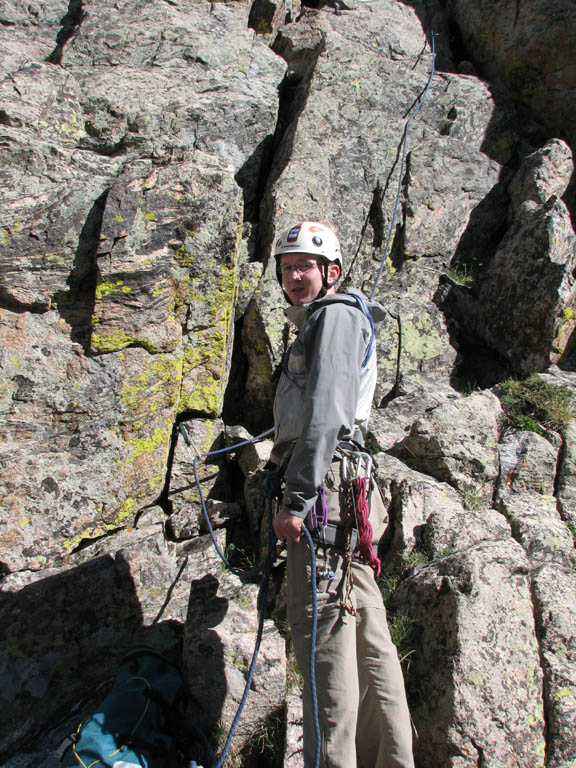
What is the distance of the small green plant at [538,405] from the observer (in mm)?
6469

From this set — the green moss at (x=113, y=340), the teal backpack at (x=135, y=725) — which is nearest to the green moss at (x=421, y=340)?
the green moss at (x=113, y=340)

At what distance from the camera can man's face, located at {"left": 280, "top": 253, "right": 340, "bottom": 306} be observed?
3.87 meters

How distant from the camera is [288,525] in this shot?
327cm

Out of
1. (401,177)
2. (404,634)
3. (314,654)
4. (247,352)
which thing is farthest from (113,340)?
(401,177)

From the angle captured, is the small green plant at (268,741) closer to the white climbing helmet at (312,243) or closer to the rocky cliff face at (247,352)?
the rocky cliff face at (247,352)

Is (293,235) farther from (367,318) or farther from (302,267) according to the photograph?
(367,318)

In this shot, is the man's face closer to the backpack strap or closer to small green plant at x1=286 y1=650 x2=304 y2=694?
the backpack strap

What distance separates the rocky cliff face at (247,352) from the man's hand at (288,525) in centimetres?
178

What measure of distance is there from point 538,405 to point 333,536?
4318 mm

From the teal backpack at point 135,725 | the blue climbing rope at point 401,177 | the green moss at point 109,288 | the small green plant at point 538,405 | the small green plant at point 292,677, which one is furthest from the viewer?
the blue climbing rope at point 401,177

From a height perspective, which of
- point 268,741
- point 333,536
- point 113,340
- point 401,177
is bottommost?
point 268,741

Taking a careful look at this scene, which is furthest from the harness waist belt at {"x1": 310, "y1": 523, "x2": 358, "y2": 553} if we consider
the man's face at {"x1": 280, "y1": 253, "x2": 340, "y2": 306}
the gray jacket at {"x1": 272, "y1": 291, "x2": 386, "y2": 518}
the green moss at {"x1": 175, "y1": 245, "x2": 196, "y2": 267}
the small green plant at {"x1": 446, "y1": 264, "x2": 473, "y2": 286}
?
the small green plant at {"x1": 446, "y1": 264, "x2": 473, "y2": 286}

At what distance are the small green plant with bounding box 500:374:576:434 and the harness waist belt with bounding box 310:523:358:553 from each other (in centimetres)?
390

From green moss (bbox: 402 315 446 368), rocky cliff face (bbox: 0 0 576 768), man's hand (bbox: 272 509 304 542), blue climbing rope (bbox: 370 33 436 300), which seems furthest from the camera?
blue climbing rope (bbox: 370 33 436 300)
